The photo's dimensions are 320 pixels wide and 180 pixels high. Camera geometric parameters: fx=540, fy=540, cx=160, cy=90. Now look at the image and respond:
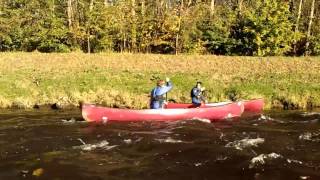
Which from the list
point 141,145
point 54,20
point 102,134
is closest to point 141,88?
point 102,134

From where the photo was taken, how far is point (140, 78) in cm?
2881

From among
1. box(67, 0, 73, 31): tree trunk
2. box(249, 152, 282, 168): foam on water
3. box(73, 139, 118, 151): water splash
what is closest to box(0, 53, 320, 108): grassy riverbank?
box(67, 0, 73, 31): tree trunk

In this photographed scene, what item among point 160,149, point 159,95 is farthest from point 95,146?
point 159,95

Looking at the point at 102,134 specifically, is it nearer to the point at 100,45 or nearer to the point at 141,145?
the point at 141,145

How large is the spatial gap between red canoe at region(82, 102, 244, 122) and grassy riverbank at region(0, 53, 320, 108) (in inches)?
174

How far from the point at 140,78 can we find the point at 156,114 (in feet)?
28.4

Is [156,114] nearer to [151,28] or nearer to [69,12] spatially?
[151,28]

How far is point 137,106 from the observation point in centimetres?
2466

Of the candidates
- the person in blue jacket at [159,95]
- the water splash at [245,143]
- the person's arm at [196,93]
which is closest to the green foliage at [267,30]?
the person's arm at [196,93]

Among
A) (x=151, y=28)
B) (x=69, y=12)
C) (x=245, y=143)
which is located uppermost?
(x=69, y=12)

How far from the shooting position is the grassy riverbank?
82.4 ft

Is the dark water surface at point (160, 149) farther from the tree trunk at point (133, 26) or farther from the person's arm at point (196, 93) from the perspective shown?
the tree trunk at point (133, 26)

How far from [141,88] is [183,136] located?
9187mm

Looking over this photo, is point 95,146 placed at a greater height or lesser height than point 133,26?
lesser
